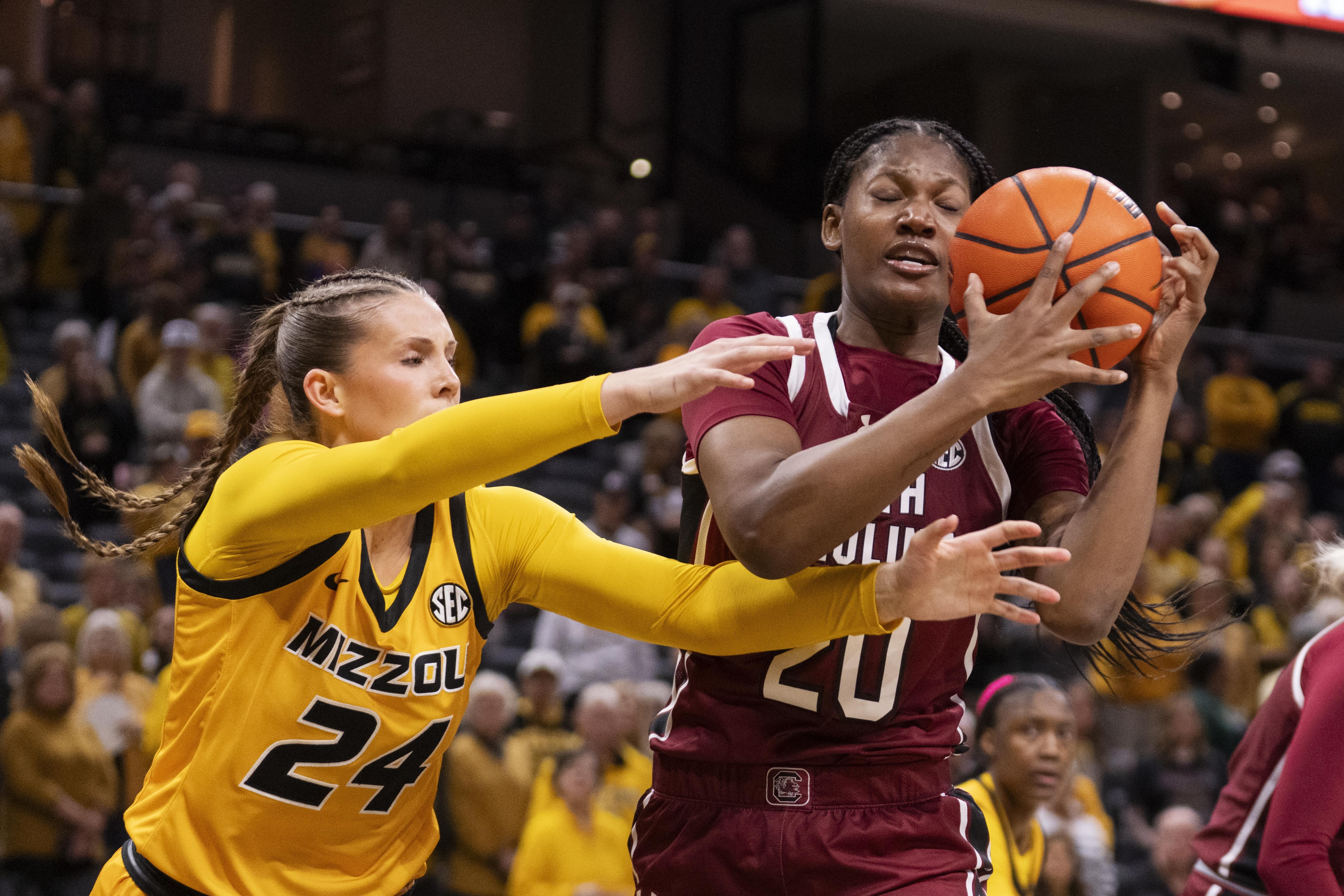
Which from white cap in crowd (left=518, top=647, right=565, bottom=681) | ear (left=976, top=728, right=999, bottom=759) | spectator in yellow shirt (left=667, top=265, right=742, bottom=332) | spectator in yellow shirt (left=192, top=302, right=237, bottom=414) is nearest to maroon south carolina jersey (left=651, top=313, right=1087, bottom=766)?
ear (left=976, top=728, right=999, bottom=759)

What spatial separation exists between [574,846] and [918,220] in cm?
500

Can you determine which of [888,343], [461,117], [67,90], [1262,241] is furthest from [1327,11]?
[888,343]

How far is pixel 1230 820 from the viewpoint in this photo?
11.4ft

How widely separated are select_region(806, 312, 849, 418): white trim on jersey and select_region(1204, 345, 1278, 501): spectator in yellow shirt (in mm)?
10907

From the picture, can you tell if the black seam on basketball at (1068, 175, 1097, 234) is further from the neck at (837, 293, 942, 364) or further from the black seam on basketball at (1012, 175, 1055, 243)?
the neck at (837, 293, 942, 364)

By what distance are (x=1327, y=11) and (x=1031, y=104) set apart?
5.55 meters

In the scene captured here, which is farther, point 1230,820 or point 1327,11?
point 1327,11

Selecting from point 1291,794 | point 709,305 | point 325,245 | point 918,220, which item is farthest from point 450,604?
point 325,245

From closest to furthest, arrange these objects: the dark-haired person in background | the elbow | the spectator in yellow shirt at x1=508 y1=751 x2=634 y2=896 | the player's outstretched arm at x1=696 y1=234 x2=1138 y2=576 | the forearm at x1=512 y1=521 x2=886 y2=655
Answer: the player's outstretched arm at x1=696 y1=234 x2=1138 y2=576 < the elbow < the forearm at x1=512 y1=521 x2=886 y2=655 < the dark-haired person in background < the spectator in yellow shirt at x1=508 y1=751 x2=634 y2=896

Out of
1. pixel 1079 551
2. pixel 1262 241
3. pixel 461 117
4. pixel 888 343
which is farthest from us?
pixel 1262 241

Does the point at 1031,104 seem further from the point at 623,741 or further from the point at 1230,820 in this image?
the point at 1230,820

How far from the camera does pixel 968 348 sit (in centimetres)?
279

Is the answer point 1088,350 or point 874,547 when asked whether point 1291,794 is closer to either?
point 874,547

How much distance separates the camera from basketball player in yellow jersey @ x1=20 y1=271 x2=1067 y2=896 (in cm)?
237
